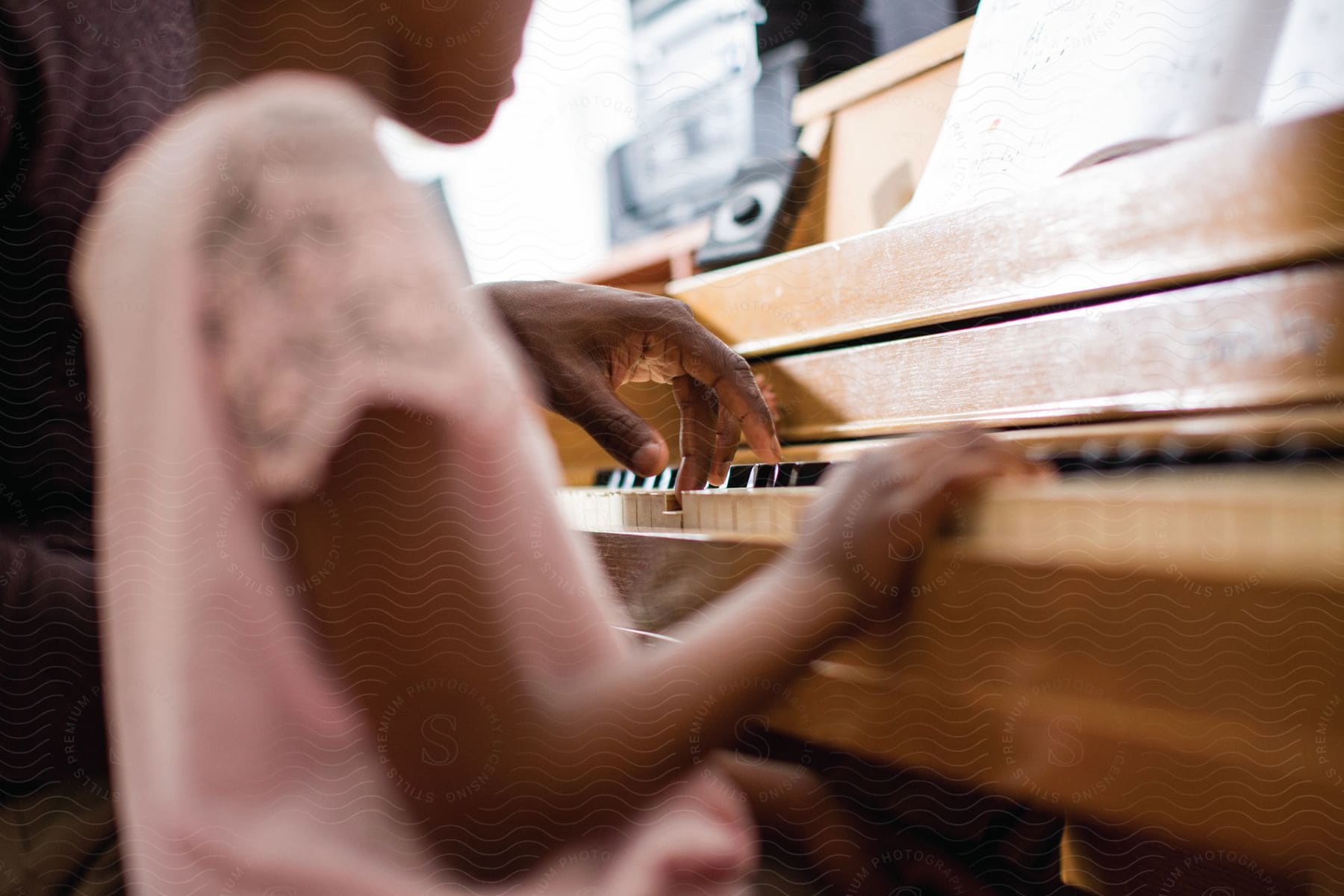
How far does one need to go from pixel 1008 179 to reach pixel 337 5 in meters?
0.47

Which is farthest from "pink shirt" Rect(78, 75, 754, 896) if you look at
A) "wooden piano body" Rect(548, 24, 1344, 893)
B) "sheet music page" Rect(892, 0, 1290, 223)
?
"sheet music page" Rect(892, 0, 1290, 223)

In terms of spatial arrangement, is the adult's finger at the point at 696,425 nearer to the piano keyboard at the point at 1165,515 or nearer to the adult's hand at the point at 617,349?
the adult's hand at the point at 617,349

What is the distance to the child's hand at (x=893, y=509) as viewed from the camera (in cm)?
39

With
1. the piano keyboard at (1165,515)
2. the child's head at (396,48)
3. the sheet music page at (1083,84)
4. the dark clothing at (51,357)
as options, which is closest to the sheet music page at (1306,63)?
the sheet music page at (1083,84)

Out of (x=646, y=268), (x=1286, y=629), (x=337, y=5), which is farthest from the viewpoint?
(x=646, y=268)

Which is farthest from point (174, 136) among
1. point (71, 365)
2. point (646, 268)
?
point (646, 268)

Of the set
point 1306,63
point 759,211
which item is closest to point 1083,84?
point 1306,63

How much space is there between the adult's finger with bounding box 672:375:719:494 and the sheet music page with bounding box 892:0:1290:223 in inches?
8.7

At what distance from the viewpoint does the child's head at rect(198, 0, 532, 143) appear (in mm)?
446

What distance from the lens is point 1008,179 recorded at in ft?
1.84

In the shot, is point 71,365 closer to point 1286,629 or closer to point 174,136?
point 174,136

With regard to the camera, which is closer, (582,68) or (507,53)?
(507,53)

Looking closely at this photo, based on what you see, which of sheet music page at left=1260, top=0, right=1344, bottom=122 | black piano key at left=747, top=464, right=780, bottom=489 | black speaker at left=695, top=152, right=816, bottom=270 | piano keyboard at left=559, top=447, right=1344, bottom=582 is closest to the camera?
piano keyboard at left=559, top=447, right=1344, bottom=582

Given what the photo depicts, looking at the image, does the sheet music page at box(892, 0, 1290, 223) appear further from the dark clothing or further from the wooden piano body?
the dark clothing
